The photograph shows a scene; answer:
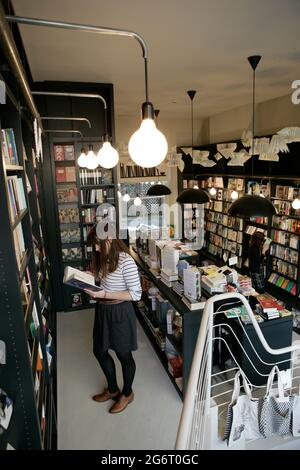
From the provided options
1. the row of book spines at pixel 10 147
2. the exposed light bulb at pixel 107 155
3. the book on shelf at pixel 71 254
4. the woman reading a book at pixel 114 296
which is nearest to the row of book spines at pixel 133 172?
the book on shelf at pixel 71 254

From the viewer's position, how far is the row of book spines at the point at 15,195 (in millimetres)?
1909

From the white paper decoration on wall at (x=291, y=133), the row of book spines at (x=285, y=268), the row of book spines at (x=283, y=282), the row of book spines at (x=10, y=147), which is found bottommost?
the row of book spines at (x=283, y=282)

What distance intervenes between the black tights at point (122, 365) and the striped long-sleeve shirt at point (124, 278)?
2.00 ft

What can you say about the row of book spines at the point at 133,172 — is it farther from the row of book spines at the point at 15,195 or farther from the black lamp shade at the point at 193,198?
the row of book spines at the point at 15,195

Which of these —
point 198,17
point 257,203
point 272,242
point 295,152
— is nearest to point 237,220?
point 272,242

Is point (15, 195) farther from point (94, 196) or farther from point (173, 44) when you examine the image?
point (94, 196)

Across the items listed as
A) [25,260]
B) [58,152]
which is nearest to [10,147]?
[25,260]

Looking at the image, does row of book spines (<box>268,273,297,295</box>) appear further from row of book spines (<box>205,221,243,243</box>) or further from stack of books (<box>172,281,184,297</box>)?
stack of books (<box>172,281,184,297</box>)

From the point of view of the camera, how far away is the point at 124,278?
274cm

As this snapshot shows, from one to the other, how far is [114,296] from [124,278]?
0.17 metres

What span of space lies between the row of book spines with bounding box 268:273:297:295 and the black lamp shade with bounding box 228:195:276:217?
2.76 meters

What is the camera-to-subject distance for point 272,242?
6.04 metres
